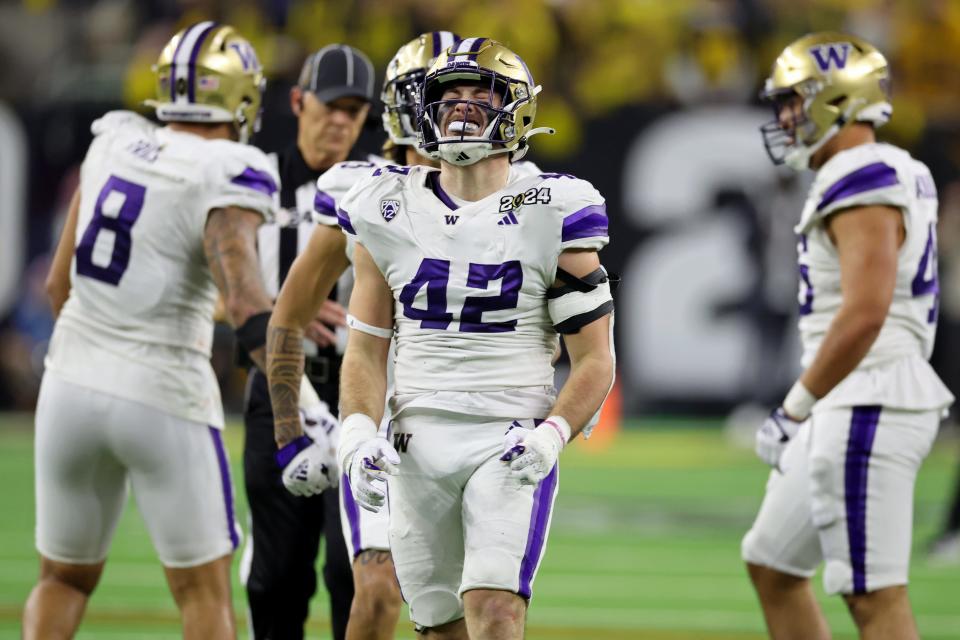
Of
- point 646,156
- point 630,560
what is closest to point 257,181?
point 630,560

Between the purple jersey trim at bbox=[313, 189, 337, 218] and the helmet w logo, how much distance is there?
1.54 metres

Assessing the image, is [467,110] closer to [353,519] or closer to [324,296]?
[324,296]

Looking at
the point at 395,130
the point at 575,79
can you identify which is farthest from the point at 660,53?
the point at 395,130

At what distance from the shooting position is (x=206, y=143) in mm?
4473

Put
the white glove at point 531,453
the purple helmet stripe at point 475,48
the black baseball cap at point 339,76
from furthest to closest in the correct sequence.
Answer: the black baseball cap at point 339,76 < the purple helmet stripe at point 475,48 < the white glove at point 531,453

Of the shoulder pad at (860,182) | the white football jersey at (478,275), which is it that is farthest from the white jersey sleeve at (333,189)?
the shoulder pad at (860,182)

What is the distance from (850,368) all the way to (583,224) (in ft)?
3.66

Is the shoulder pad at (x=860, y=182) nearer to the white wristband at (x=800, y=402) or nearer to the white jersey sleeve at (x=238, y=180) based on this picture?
the white wristband at (x=800, y=402)

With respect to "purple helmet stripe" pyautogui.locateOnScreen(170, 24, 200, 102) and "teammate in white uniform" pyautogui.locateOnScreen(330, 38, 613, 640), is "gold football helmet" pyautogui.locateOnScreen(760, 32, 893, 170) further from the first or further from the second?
"purple helmet stripe" pyautogui.locateOnScreen(170, 24, 200, 102)

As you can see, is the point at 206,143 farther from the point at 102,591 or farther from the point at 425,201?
the point at 102,591

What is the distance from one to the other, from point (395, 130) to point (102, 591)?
3460 mm

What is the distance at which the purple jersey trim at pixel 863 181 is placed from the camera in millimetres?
4422

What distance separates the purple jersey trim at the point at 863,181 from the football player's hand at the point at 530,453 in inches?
53.7

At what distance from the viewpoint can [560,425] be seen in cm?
363
